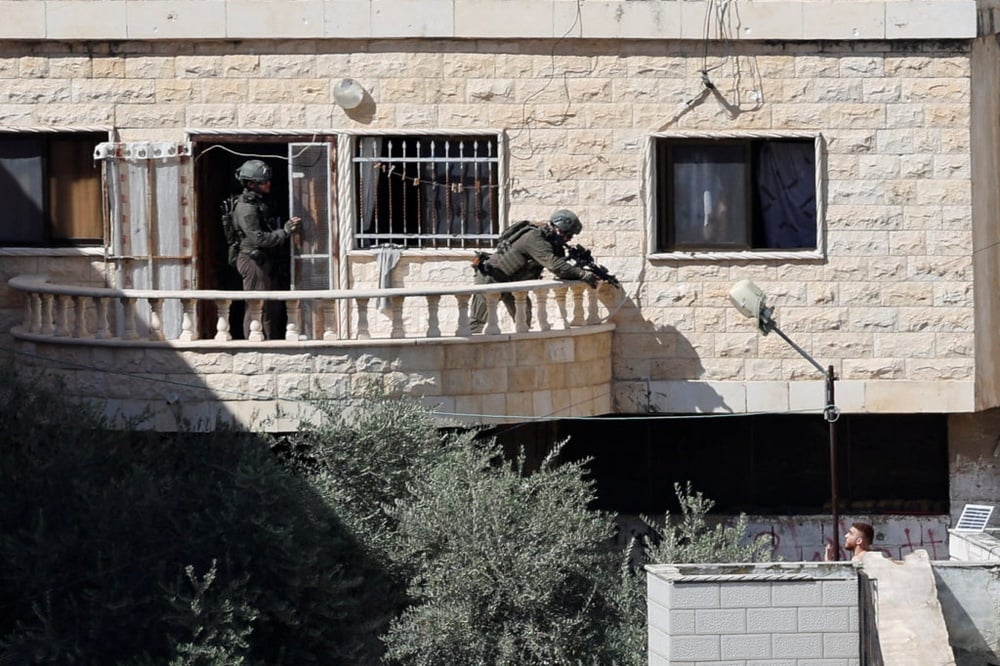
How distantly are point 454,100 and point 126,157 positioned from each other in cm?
313

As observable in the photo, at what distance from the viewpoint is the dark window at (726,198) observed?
763 inches

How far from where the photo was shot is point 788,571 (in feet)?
44.2

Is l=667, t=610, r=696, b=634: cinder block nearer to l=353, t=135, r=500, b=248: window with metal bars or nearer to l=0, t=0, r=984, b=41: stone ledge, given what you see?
l=353, t=135, r=500, b=248: window with metal bars

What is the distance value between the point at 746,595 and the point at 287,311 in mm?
5953

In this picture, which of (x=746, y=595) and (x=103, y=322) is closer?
(x=746, y=595)

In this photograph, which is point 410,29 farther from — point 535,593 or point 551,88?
point 535,593

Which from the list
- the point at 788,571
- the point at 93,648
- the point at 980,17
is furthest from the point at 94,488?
the point at 980,17

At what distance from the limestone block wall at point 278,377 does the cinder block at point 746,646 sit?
508 centimetres

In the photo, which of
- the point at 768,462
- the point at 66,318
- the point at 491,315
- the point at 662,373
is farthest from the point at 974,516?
the point at 66,318

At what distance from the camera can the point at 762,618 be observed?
1341cm

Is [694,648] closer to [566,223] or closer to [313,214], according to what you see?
[566,223]

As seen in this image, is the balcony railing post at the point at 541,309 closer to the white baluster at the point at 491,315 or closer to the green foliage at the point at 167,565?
the white baluster at the point at 491,315

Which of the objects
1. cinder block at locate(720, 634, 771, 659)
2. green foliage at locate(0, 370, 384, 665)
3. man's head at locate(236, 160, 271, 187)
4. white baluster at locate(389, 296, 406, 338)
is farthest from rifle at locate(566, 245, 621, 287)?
cinder block at locate(720, 634, 771, 659)

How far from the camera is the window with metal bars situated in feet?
63.5
